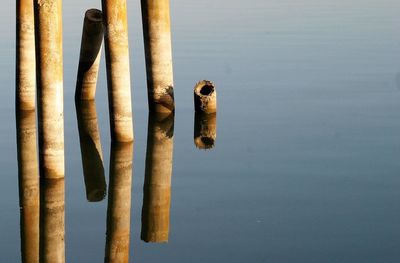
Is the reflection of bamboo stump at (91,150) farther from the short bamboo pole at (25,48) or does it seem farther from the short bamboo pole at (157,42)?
the short bamboo pole at (157,42)

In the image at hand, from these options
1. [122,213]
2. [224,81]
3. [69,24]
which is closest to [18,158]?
[122,213]

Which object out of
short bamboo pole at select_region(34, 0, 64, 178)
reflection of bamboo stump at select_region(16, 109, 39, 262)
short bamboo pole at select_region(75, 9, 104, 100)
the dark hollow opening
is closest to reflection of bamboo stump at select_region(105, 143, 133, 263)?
reflection of bamboo stump at select_region(16, 109, 39, 262)

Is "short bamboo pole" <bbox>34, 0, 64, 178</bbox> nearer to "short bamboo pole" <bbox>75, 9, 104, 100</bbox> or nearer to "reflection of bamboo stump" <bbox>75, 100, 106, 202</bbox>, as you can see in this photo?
"reflection of bamboo stump" <bbox>75, 100, 106, 202</bbox>

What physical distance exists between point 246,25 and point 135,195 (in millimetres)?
21041

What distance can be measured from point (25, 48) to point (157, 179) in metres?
4.13

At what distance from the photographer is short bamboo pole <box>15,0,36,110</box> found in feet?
62.3

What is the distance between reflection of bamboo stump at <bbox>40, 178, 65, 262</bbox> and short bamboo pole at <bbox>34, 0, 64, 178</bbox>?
349 mm

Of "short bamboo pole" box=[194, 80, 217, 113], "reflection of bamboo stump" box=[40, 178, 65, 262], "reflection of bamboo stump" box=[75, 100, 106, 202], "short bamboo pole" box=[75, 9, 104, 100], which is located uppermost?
"short bamboo pole" box=[75, 9, 104, 100]

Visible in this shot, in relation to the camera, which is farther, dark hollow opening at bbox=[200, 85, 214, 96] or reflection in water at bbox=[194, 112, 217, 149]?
dark hollow opening at bbox=[200, 85, 214, 96]

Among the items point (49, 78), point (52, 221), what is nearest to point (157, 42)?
point (49, 78)

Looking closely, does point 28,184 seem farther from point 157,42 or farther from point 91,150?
point 157,42

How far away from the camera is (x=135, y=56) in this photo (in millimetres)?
29391

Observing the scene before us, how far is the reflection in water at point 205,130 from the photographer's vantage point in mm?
19203

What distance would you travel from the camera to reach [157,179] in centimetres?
1672
